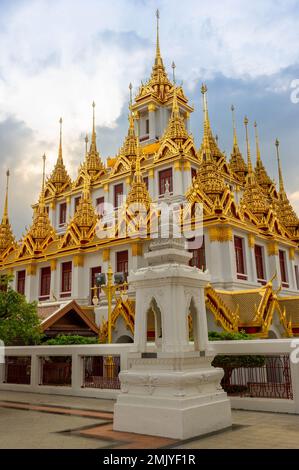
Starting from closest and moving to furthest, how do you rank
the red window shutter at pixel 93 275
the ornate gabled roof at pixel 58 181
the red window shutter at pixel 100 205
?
the red window shutter at pixel 93 275 < the red window shutter at pixel 100 205 < the ornate gabled roof at pixel 58 181

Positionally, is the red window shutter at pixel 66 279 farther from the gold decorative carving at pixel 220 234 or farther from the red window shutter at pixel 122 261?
the gold decorative carving at pixel 220 234

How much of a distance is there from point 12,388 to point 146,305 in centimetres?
1034

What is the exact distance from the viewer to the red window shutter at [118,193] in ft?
117

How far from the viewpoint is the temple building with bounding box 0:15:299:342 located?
2223cm

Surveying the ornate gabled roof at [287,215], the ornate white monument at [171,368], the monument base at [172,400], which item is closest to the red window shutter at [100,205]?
the ornate gabled roof at [287,215]

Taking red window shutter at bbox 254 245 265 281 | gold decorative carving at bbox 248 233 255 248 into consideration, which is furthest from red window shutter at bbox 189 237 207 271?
red window shutter at bbox 254 245 265 281

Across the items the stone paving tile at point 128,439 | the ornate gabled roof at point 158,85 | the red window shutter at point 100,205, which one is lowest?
the stone paving tile at point 128,439

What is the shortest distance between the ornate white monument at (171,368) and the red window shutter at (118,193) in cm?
2550

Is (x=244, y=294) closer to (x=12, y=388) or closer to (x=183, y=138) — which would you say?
(x=12, y=388)

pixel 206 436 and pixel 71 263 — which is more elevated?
pixel 71 263

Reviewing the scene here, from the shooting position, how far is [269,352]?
11422mm

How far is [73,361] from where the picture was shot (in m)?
15.7
